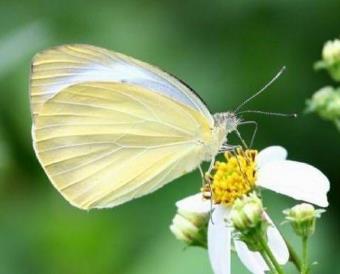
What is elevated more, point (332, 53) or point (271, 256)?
point (332, 53)

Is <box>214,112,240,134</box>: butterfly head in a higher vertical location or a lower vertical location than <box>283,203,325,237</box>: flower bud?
higher

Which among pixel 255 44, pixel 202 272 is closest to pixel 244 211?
pixel 202 272

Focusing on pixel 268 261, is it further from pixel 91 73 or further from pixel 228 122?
pixel 91 73

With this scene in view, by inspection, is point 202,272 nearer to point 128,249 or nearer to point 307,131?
point 128,249

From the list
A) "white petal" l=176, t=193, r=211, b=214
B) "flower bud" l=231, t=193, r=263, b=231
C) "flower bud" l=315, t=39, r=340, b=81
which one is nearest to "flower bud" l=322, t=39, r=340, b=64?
"flower bud" l=315, t=39, r=340, b=81

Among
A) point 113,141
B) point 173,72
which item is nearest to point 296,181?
point 113,141

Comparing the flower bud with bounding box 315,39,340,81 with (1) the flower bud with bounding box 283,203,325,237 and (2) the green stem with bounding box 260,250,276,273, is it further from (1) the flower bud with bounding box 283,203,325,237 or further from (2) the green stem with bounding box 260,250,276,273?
(2) the green stem with bounding box 260,250,276,273

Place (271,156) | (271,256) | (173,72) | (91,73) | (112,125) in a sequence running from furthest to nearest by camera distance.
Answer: (173,72) < (112,125) < (91,73) < (271,156) < (271,256)
